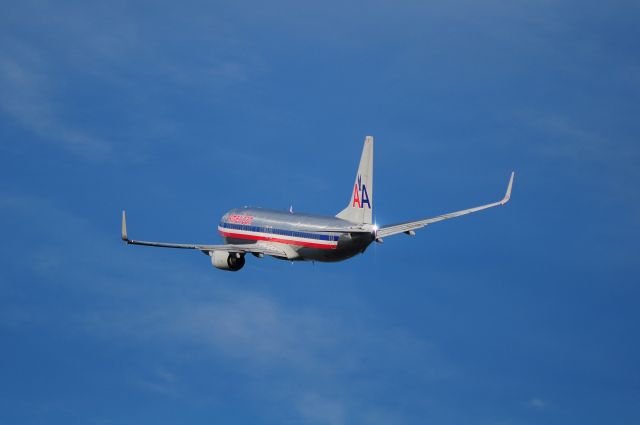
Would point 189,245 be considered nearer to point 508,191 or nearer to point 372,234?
point 372,234

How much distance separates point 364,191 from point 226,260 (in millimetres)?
15965

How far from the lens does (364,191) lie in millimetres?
144125

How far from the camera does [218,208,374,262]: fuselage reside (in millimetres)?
142250

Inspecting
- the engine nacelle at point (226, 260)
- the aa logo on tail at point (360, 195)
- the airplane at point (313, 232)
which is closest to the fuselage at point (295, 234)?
the airplane at point (313, 232)

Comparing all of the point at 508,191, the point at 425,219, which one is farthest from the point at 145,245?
the point at 508,191

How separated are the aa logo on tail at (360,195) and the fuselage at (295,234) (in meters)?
1.99

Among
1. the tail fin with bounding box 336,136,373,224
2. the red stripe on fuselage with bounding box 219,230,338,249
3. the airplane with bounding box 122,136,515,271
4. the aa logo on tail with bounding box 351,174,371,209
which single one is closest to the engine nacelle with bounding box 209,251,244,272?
the airplane with bounding box 122,136,515,271

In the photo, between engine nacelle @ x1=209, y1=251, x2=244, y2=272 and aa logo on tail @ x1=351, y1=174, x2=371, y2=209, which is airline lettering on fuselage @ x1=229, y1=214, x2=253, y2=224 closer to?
engine nacelle @ x1=209, y1=251, x2=244, y2=272

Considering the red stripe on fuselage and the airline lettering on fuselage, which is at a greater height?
the airline lettering on fuselage

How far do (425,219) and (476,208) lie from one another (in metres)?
8.27

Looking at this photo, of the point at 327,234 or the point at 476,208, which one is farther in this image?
the point at 476,208

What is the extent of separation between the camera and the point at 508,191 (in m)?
157

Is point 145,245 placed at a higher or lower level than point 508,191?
lower

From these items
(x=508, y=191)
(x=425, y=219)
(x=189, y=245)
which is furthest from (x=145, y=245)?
(x=508, y=191)
